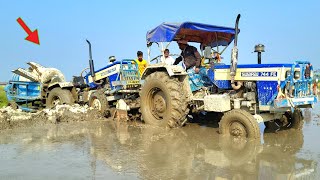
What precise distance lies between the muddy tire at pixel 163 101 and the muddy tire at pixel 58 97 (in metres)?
3.73

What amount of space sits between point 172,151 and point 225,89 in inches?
101

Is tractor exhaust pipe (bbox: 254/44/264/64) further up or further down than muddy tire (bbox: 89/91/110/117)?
further up

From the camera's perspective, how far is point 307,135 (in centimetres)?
749

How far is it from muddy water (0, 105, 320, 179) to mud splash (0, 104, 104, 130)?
0.74 m

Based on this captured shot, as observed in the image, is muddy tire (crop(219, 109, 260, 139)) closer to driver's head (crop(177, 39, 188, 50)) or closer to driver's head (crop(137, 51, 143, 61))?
driver's head (crop(177, 39, 188, 50))

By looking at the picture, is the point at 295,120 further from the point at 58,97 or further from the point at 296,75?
the point at 58,97

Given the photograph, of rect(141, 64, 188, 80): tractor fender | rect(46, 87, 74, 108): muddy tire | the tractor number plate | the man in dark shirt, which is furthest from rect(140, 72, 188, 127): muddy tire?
rect(46, 87, 74, 108): muddy tire

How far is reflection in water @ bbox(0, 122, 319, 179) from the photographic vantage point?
4.79m

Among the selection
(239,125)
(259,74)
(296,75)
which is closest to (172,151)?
(239,125)

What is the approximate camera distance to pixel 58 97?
1227cm

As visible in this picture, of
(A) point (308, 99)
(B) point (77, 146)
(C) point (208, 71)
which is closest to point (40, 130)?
(B) point (77, 146)

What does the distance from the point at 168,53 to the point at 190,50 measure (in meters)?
0.55

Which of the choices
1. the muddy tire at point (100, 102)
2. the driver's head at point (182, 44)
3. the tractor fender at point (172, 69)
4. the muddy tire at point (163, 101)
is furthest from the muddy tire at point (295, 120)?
the muddy tire at point (100, 102)

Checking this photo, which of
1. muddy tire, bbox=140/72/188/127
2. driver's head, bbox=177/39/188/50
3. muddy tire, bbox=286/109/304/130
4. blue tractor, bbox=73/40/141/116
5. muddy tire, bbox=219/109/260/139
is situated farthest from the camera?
blue tractor, bbox=73/40/141/116
